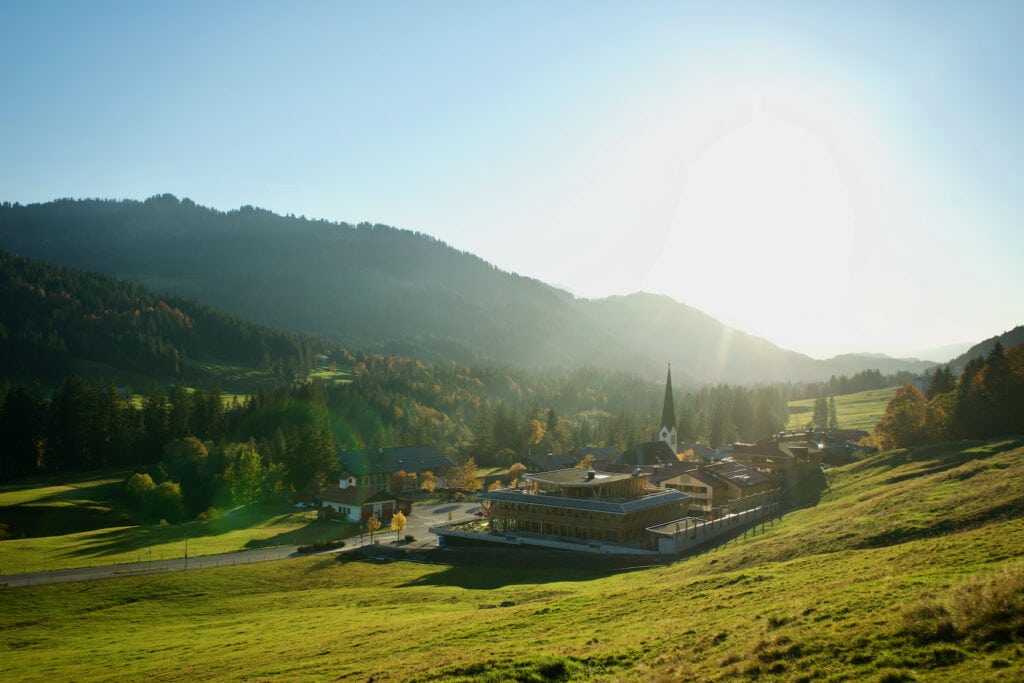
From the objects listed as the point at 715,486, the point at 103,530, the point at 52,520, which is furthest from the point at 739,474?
the point at 52,520

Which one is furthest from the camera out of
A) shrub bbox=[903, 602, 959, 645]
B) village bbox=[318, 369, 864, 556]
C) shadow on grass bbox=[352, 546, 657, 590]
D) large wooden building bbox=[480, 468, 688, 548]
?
large wooden building bbox=[480, 468, 688, 548]

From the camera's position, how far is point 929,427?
7631 cm

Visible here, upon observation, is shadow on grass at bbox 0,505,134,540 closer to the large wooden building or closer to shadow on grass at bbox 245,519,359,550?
shadow on grass at bbox 245,519,359,550

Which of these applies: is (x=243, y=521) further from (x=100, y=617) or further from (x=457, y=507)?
(x=100, y=617)

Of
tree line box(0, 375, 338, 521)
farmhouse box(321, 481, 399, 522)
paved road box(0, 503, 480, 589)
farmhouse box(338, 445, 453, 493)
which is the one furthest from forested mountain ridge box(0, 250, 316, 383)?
paved road box(0, 503, 480, 589)

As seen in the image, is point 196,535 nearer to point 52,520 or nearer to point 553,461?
point 52,520

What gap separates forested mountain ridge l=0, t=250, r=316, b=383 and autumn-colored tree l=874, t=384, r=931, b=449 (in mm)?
154889

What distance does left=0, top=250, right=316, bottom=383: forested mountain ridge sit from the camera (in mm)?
148625

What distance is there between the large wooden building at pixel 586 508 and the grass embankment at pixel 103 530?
20.5m

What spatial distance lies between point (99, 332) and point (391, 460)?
4474 inches

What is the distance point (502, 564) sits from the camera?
169 ft

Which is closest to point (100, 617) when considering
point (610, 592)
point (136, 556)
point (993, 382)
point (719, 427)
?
point (136, 556)

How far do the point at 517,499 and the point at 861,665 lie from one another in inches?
1964

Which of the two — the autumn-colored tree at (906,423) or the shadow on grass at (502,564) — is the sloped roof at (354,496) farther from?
the autumn-colored tree at (906,423)
